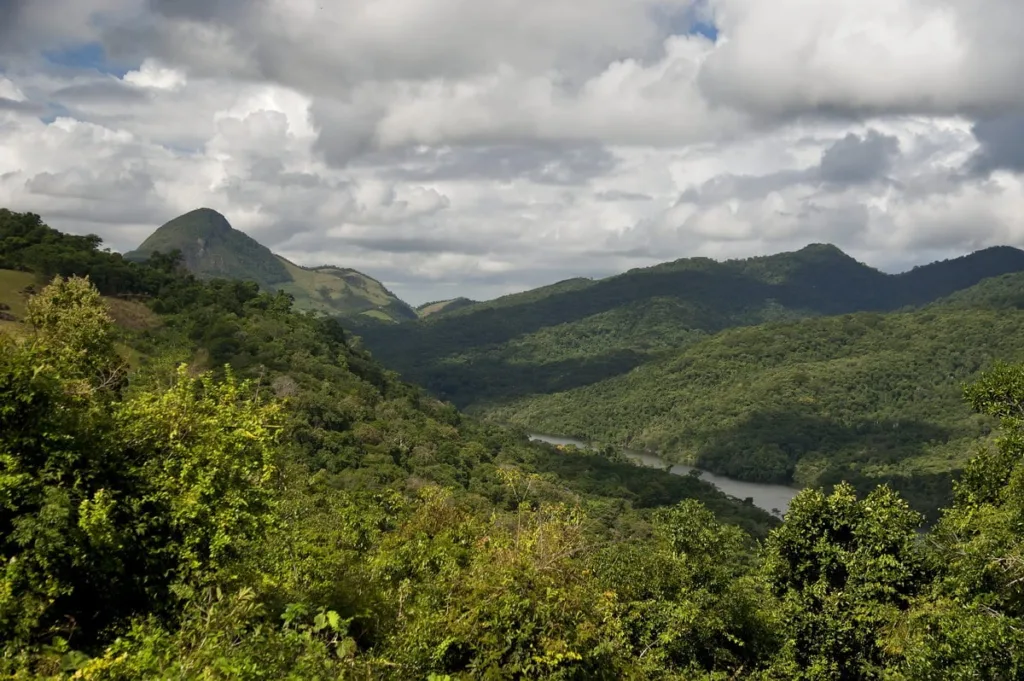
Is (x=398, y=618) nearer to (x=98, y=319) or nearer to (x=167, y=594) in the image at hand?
(x=167, y=594)

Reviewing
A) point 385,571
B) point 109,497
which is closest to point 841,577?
point 385,571

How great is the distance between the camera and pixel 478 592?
1620 centimetres

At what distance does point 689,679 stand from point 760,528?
303 ft

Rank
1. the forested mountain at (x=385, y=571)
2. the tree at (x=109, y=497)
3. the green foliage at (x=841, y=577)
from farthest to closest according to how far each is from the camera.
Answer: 1. the green foliage at (x=841, y=577)
2. the tree at (x=109, y=497)
3. the forested mountain at (x=385, y=571)

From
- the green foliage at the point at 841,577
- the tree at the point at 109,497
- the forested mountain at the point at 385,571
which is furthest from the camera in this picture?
the green foliage at the point at 841,577

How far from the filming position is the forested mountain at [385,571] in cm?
1263

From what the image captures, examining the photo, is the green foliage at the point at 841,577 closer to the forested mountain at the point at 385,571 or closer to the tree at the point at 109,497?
the forested mountain at the point at 385,571

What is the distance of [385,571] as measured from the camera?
74.9 ft

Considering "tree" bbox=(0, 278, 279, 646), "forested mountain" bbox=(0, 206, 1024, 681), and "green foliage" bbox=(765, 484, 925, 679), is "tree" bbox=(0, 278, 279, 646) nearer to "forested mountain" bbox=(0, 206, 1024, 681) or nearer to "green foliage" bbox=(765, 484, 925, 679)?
"forested mountain" bbox=(0, 206, 1024, 681)

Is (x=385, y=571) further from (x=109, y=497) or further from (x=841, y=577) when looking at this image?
(x=841, y=577)

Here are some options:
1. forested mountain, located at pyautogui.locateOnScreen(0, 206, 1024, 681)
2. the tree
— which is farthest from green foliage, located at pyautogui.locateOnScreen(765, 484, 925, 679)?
the tree

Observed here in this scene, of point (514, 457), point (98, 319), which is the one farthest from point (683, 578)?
point (514, 457)

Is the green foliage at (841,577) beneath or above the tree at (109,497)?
beneath

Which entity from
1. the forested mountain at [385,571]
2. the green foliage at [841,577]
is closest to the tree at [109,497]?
the forested mountain at [385,571]
